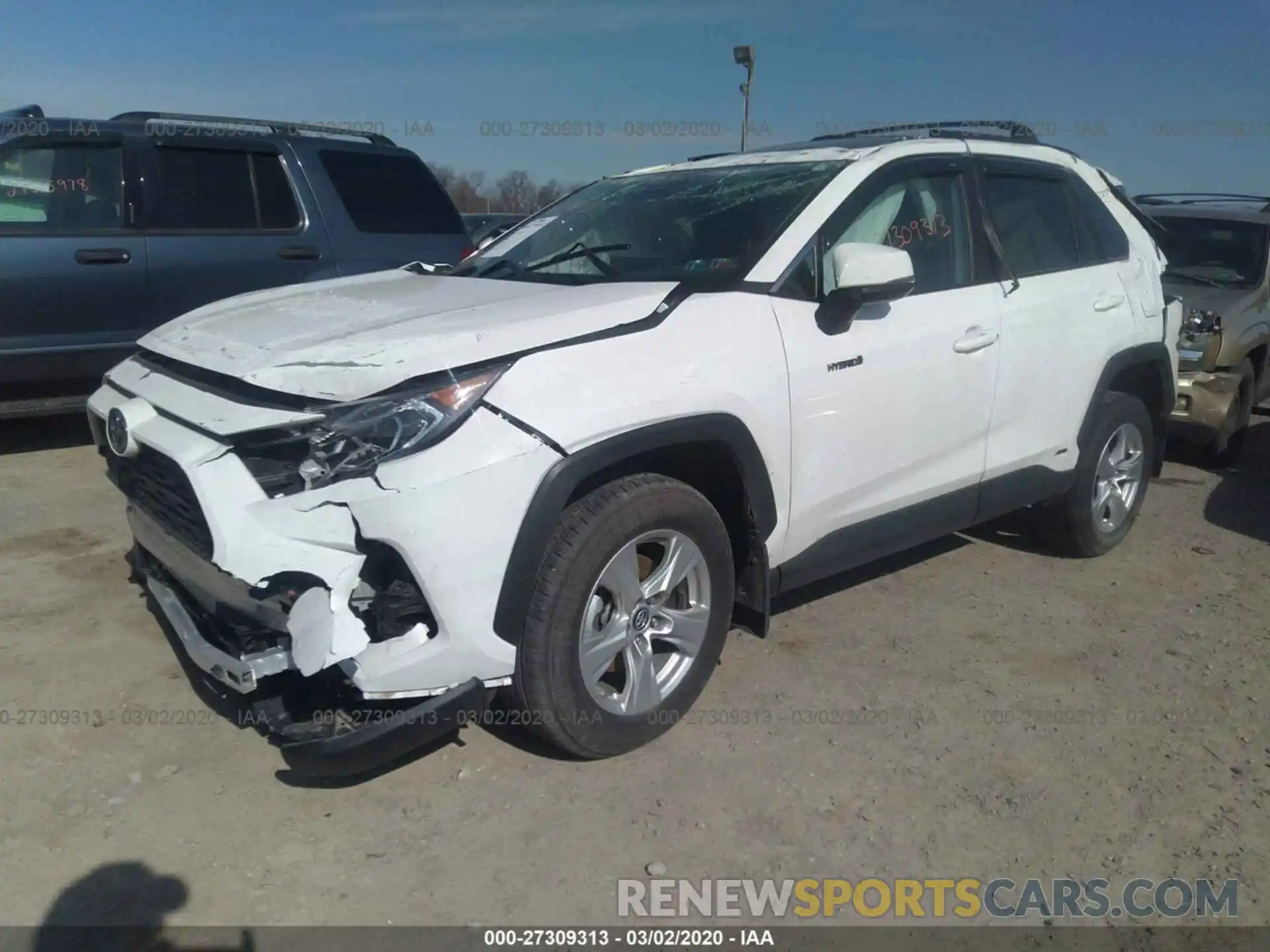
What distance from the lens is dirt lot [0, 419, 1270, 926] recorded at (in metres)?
2.65

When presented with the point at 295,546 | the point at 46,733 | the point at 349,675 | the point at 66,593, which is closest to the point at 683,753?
the point at 349,675

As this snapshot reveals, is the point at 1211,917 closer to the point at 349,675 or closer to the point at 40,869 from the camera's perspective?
the point at 349,675

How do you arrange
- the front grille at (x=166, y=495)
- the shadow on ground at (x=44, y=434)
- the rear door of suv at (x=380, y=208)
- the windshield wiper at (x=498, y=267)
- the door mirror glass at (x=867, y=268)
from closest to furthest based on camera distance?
the front grille at (x=166, y=495), the door mirror glass at (x=867, y=268), the windshield wiper at (x=498, y=267), the shadow on ground at (x=44, y=434), the rear door of suv at (x=380, y=208)

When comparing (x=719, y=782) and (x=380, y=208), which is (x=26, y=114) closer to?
(x=380, y=208)

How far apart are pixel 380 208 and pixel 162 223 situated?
4.46 ft

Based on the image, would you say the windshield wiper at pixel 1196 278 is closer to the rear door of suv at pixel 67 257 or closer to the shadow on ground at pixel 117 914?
the rear door of suv at pixel 67 257

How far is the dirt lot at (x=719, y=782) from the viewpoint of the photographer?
2.65 metres

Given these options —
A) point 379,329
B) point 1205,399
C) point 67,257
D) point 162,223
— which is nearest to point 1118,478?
point 1205,399

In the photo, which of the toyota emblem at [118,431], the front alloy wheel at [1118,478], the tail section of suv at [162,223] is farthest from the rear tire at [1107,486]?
the tail section of suv at [162,223]

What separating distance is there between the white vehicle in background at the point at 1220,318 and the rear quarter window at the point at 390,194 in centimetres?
508

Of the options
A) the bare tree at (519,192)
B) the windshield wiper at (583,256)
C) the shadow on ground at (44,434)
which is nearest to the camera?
the windshield wiper at (583,256)

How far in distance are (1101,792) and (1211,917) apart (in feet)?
1.71

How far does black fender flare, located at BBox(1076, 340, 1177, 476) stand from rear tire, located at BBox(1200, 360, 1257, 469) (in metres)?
1.95

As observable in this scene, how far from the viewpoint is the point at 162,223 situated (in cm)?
619
